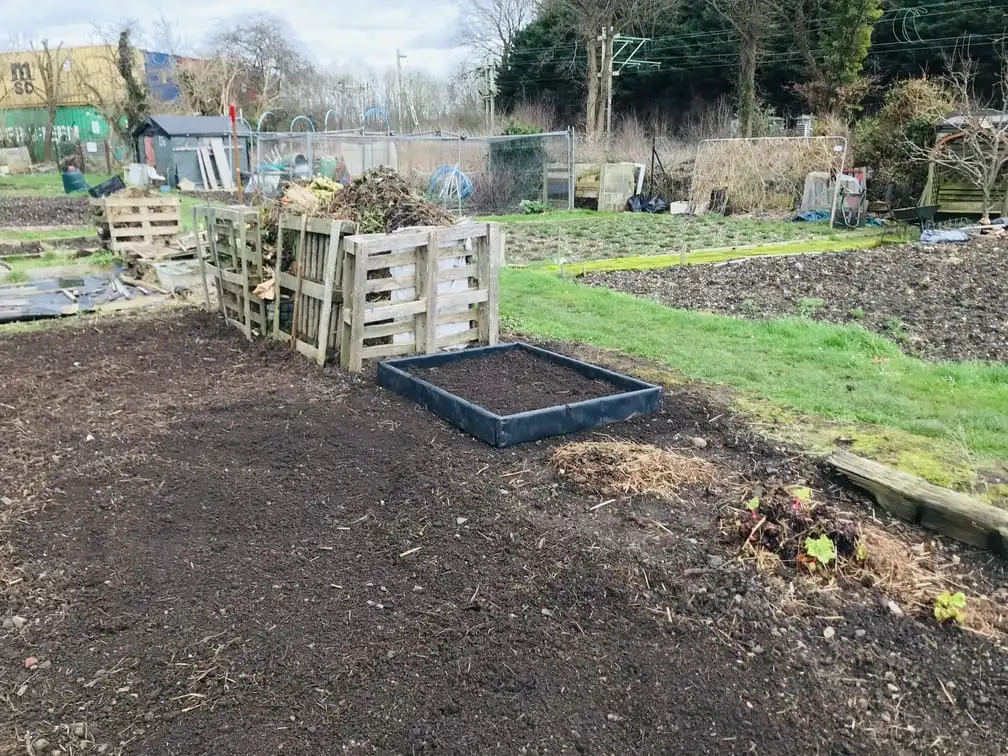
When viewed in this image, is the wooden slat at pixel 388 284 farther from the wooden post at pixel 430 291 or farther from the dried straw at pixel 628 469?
the dried straw at pixel 628 469

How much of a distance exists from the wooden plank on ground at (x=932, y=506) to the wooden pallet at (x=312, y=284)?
165 inches

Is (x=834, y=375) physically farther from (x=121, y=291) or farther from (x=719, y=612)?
(x=121, y=291)

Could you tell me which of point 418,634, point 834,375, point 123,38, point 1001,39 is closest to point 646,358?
point 834,375

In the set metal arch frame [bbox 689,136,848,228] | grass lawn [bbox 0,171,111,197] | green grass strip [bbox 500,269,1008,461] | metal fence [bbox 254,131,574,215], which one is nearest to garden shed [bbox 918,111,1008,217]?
metal arch frame [bbox 689,136,848,228]

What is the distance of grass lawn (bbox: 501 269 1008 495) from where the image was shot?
4.94m

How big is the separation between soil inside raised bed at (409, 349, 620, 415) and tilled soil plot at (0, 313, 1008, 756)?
66cm

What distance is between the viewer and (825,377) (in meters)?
6.33

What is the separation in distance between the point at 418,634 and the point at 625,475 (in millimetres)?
1697

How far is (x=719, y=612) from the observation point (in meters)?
3.14

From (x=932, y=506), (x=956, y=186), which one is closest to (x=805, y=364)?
(x=932, y=506)

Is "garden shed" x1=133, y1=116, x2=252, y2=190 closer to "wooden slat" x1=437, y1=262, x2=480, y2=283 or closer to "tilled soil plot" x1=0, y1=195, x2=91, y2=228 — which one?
"tilled soil plot" x1=0, y1=195, x2=91, y2=228

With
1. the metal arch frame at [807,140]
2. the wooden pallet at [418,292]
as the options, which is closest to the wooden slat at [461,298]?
the wooden pallet at [418,292]

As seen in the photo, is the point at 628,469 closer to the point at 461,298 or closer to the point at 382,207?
the point at 461,298

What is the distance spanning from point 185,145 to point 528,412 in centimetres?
2939
